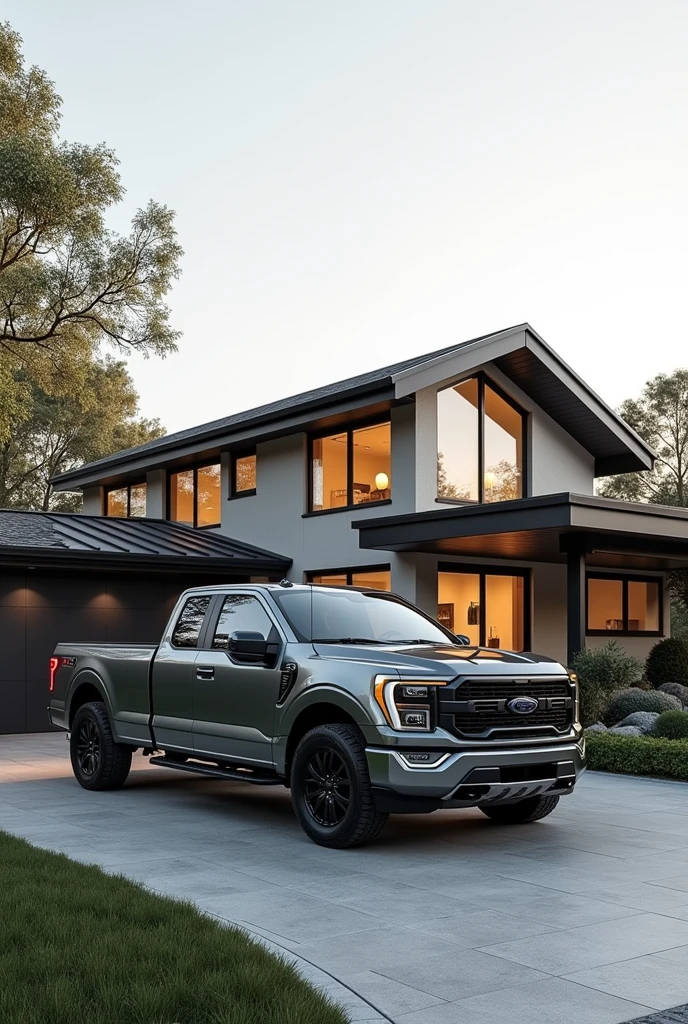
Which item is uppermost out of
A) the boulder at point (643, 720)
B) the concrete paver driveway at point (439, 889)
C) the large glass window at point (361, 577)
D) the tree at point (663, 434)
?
the tree at point (663, 434)

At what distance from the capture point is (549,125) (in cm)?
1844

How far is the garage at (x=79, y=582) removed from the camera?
18062 mm

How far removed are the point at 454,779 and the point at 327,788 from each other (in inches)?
43.1

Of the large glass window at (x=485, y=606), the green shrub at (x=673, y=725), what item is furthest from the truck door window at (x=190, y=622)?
the large glass window at (x=485, y=606)

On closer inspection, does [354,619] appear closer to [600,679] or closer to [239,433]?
[600,679]

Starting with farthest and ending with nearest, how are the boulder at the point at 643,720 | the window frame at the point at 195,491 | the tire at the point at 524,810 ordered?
Answer: the window frame at the point at 195,491 → the boulder at the point at 643,720 → the tire at the point at 524,810

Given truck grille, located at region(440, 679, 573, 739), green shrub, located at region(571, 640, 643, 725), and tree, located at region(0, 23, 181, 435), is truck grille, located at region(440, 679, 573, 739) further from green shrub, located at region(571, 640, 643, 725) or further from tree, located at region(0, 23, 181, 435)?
tree, located at region(0, 23, 181, 435)

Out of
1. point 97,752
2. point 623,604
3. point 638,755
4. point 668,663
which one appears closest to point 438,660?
point 97,752

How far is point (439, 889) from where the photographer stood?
7004 millimetres

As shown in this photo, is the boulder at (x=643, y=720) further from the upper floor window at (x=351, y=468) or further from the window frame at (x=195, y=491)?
the window frame at (x=195, y=491)

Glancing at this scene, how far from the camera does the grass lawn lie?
14.2ft

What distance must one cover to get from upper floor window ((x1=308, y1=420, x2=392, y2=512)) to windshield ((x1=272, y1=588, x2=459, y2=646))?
362 inches

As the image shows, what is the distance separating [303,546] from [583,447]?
6065mm

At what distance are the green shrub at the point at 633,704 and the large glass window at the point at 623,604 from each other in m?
5.53
